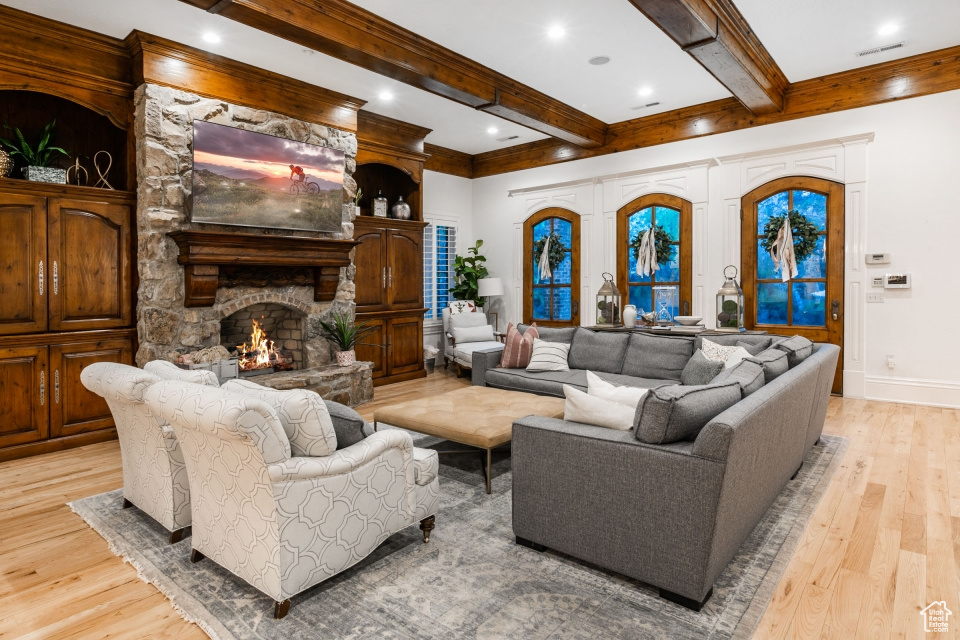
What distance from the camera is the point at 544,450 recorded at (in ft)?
7.85

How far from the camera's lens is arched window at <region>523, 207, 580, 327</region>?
305 inches

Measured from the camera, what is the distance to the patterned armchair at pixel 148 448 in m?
2.59

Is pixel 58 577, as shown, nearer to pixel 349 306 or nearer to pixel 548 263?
pixel 349 306

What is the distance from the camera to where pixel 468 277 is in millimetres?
8430

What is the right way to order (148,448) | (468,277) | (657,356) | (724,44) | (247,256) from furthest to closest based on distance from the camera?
(468,277), (247,256), (657,356), (724,44), (148,448)

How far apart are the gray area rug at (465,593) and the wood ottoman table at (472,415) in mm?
495

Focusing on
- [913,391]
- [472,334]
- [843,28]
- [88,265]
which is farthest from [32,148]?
[913,391]

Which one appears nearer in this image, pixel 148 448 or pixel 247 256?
pixel 148 448

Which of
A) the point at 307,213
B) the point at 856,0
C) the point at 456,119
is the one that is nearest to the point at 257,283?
the point at 307,213

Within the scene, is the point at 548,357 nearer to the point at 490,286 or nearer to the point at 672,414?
the point at 672,414

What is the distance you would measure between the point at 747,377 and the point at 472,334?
5.22 m

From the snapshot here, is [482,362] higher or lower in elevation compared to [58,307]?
lower

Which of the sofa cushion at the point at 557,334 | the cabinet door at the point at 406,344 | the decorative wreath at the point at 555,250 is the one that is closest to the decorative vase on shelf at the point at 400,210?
the cabinet door at the point at 406,344

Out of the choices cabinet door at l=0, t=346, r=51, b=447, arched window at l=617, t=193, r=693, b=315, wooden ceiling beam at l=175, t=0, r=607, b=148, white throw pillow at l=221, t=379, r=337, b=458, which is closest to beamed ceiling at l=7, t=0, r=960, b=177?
wooden ceiling beam at l=175, t=0, r=607, b=148
